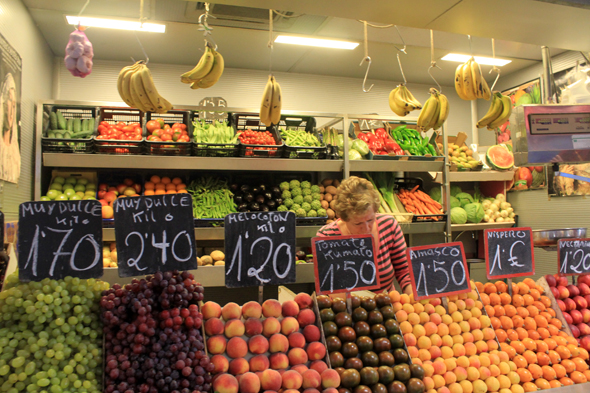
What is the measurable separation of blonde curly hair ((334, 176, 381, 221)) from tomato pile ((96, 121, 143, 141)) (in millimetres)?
2514

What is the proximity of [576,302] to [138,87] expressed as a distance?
10.0ft

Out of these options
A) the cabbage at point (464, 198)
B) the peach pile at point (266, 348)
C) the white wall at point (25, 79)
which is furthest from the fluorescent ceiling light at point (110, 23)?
the cabbage at point (464, 198)

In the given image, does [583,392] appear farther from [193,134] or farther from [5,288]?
[193,134]

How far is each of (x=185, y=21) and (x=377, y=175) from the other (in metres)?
2.81

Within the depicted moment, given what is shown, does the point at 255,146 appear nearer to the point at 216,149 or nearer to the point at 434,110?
the point at 216,149

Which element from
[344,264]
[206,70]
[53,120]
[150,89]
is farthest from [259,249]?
[53,120]

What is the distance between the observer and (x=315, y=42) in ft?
15.8

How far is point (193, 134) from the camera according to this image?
432cm

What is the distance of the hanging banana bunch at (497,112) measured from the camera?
3.73m

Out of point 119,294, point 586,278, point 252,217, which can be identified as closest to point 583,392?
point 586,278

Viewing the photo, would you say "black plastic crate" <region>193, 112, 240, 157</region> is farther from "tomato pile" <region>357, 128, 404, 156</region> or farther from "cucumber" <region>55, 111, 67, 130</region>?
"tomato pile" <region>357, 128, 404, 156</region>

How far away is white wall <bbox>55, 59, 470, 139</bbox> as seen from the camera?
5.36 meters

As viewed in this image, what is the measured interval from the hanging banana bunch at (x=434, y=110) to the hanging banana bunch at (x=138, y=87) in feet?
7.50

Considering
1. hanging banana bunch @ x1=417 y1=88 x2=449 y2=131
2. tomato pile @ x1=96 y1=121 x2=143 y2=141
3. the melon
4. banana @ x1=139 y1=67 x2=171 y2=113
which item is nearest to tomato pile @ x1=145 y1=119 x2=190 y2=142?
tomato pile @ x1=96 y1=121 x2=143 y2=141
